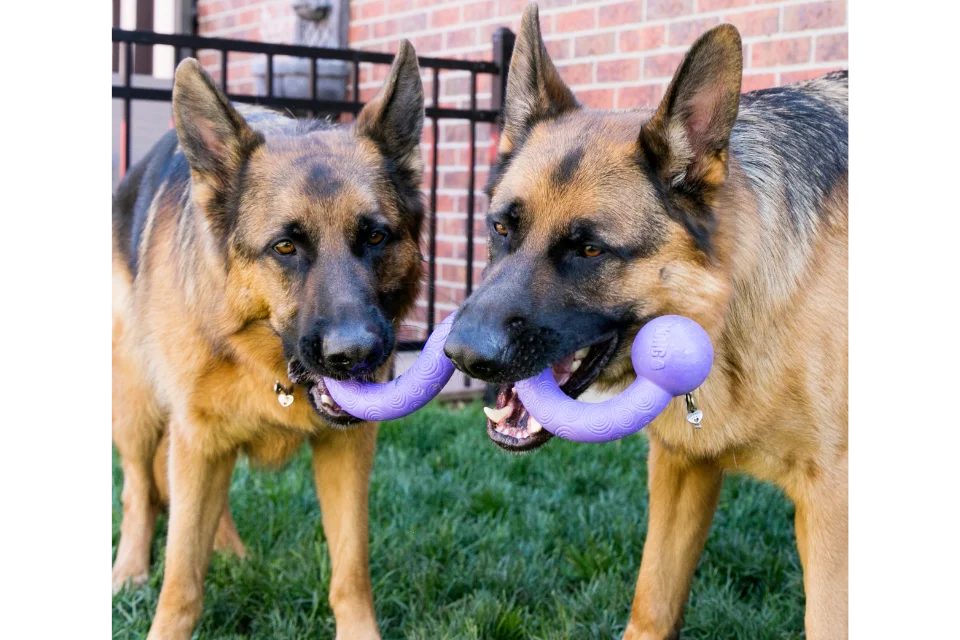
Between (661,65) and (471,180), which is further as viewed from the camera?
(471,180)

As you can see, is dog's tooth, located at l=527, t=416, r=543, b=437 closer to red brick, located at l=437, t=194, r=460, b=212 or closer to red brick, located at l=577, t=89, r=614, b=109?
red brick, located at l=577, t=89, r=614, b=109

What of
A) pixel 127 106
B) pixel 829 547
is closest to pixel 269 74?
pixel 127 106

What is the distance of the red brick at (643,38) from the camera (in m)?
5.66

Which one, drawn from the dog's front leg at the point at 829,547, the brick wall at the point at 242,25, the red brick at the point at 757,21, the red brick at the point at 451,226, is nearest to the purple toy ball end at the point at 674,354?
the dog's front leg at the point at 829,547

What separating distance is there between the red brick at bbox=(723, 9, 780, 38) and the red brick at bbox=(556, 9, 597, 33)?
108 centimetres

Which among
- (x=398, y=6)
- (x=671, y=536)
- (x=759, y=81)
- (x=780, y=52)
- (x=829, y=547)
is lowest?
(x=671, y=536)

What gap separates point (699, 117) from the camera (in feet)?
8.73

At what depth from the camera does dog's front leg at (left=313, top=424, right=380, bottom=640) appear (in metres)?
3.37

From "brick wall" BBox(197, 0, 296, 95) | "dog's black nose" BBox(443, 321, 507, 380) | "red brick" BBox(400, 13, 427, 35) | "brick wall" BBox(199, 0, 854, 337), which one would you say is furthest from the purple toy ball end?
"brick wall" BBox(197, 0, 296, 95)

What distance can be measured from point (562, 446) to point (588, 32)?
2.75 m

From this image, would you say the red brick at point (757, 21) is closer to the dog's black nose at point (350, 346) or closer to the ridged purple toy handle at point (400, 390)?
the ridged purple toy handle at point (400, 390)

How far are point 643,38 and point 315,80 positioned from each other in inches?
84.5

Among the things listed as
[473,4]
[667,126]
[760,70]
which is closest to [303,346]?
[667,126]

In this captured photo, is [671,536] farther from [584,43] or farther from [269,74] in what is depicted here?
[269,74]
